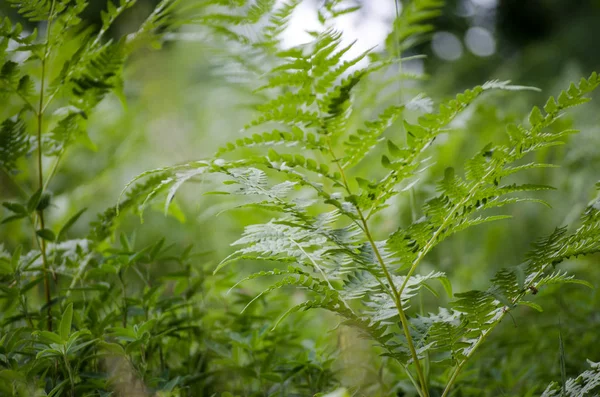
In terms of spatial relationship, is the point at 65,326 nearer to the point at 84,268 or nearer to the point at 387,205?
the point at 84,268

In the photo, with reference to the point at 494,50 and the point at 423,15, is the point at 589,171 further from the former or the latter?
the point at 494,50

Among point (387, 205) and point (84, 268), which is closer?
point (387, 205)

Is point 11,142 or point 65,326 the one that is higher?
point 11,142

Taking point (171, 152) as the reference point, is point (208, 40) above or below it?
above

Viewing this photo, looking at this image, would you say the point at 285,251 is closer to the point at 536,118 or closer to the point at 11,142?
the point at 536,118

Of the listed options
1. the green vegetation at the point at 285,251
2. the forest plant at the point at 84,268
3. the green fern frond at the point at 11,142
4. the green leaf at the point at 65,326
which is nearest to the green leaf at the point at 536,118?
the green vegetation at the point at 285,251

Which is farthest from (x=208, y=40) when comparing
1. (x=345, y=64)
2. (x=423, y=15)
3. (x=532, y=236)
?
(x=532, y=236)

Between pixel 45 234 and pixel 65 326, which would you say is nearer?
pixel 65 326

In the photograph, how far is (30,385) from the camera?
1.88 feet

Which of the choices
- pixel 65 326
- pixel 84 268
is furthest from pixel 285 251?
pixel 84 268

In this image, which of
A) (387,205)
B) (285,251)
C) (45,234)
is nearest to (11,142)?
(45,234)

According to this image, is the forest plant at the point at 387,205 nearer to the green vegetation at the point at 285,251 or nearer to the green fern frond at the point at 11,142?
the green vegetation at the point at 285,251

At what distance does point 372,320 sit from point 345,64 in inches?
12.4

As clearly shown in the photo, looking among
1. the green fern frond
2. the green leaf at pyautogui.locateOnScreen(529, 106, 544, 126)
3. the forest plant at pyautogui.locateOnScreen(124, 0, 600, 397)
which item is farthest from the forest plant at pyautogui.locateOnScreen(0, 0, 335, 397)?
the green leaf at pyautogui.locateOnScreen(529, 106, 544, 126)
